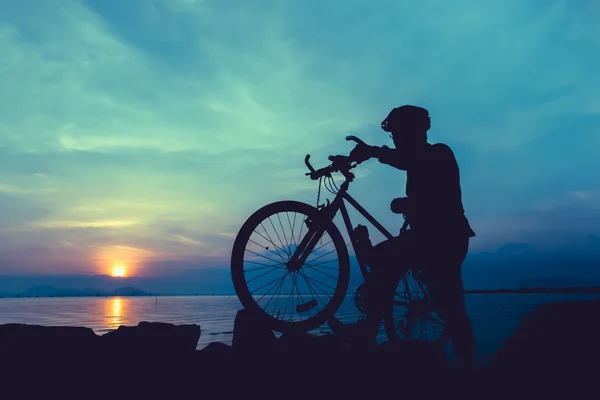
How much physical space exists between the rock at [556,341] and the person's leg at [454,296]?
738 millimetres

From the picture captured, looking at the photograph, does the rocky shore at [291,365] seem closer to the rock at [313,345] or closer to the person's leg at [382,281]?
the rock at [313,345]

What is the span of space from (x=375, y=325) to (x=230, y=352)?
1.97 metres

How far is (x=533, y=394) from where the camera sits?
4.10m

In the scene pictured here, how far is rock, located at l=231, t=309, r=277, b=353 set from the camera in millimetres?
5543

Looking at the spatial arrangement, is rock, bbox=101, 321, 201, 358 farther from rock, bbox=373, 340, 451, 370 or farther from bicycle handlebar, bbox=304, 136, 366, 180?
bicycle handlebar, bbox=304, 136, 366, 180

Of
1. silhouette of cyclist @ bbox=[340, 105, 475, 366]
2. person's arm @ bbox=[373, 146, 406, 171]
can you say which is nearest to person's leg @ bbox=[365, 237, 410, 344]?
silhouette of cyclist @ bbox=[340, 105, 475, 366]

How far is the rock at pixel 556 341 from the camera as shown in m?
4.53

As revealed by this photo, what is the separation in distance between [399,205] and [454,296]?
1.36m

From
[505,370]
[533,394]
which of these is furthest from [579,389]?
[505,370]

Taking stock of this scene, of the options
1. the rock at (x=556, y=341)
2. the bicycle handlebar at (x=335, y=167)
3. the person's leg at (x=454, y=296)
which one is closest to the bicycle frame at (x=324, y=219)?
the bicycle handlebar at (x=335, y=167)

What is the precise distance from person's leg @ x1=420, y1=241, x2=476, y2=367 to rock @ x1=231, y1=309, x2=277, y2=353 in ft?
7.59

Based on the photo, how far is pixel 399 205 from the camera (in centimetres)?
543

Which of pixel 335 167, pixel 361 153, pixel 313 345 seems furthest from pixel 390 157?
pixel 313 345

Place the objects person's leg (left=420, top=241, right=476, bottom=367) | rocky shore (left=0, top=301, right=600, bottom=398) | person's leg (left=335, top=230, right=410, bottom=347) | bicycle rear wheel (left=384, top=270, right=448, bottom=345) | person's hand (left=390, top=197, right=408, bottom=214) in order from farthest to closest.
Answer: bicycle rear wheel (left=384, top=270, right=448, bottom=345)
person's hand (left=390, top=197, right=408, bottom=214)
person's leg (left=335, top=230, right=410, bottom=347)
person's leg (left=420, top=241, right=476, bottom=367)
rocky shore (left=0, top=301, right=600, bottom=398)
